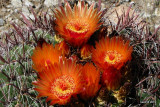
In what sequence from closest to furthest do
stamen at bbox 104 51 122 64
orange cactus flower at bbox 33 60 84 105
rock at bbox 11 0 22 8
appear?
orange cactus flower at bbox 33 60 84 105 < stamen at bbox 104 51 122 64 < rock at bbox 11 0 22 8

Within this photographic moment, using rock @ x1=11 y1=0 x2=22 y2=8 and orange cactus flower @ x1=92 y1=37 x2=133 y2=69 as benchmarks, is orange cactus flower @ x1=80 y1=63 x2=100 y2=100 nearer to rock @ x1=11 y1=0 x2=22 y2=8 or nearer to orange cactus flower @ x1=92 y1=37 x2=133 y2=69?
orange cactus flower @ x1=92 y1=37 x2=133 y2=69

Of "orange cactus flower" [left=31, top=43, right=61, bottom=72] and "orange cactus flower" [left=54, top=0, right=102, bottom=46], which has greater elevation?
"orange cactus flower" [left=54, top=0, right=102, bottom=46]

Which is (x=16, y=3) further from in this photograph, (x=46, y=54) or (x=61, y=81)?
(x=61, y=81)

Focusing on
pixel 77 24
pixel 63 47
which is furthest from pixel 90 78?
pixel 77 24

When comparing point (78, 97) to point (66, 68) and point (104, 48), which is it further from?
point (104, 48)

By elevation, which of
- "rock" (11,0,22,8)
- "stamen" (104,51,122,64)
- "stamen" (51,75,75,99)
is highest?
"rock" (11,0,22,8)

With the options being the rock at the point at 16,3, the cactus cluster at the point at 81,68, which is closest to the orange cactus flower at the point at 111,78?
the cactus cluster at the point at 81,68

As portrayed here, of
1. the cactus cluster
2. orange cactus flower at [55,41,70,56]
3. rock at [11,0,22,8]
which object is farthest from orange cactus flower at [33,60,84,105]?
rock at [11,0,22,8]

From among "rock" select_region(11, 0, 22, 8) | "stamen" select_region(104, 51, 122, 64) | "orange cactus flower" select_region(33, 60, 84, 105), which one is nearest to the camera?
"orange cactus flower" select_region(33, 60, 84, 105)

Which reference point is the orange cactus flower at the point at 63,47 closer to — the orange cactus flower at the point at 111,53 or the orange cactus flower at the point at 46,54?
the orange cactus flower at the point at 46,54
